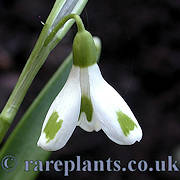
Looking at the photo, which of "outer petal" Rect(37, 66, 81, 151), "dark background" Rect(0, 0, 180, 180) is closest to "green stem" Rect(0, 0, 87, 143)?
Answer: "outer petal" Rect(37, 66, 81, 151)

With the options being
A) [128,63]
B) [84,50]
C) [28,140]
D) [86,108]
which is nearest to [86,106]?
[86,108]

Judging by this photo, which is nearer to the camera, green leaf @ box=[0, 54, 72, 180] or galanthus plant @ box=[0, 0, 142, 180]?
galanthus plant @ box=[0, 0, 142, 180]

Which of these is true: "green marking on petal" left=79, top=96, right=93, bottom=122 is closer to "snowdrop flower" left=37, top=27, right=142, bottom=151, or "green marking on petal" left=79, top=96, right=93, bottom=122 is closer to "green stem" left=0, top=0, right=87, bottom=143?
"snowdrop flower" left=37, top=27, right=142, bottom=151

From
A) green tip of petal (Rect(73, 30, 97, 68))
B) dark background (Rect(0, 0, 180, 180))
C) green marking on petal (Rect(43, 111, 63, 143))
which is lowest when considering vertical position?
green marking on petal (Rect(43, 111, 63, 143))

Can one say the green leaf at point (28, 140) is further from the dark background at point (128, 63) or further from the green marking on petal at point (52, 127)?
the dark background at point (128, 63)

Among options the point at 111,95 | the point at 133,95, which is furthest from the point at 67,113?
the point at 133,95

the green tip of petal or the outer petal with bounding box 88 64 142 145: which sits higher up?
the green tip of petal

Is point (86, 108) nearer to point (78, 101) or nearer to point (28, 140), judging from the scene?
point (78, 101)

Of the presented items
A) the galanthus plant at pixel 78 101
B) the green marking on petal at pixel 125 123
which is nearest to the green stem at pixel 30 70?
the galanthus plant at pixel 78 101
